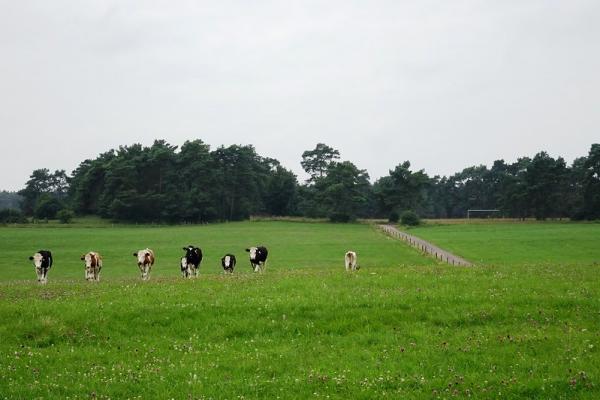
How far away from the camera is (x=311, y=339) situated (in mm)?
13906

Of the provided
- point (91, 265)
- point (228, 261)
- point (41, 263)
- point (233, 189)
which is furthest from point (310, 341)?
point (233, 189)

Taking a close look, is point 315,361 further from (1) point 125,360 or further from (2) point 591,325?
(2) point 591,325

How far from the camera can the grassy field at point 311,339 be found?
415 inches

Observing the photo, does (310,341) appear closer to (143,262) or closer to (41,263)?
(143,262)

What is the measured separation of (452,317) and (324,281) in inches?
273

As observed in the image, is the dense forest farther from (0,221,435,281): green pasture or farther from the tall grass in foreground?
the tall grass in foreground

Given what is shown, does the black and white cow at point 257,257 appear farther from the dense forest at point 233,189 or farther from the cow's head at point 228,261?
the dense forest at point 233,189

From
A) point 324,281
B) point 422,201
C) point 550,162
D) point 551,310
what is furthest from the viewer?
point 422,201

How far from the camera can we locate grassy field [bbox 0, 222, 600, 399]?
10.5 metres

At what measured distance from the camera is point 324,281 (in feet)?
69.5

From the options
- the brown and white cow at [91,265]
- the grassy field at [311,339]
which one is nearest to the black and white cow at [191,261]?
the brown and white cow at [91,265]

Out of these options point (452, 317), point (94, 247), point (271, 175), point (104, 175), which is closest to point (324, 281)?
point (452, 317)

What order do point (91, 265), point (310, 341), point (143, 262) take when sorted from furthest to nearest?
1. point (91, 265)
2. point (143, 262)
3. point (310, 341)

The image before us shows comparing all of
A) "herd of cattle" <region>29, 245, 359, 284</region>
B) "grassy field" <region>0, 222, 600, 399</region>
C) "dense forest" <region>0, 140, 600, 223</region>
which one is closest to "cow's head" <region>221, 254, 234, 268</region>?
"herd of cattle" <region>29, 245, 359, 284</region>
